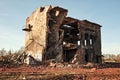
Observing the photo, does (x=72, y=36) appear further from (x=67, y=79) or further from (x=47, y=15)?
(x=67, y=79)

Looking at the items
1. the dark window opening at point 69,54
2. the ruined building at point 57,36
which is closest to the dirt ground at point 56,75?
the ruined building at point 57,36

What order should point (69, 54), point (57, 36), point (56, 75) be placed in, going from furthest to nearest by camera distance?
1. point (69, 54)
2. point (57, 36)
3. point (56, 75)

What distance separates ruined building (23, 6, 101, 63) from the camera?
29.8 m

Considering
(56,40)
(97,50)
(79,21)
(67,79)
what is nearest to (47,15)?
(56,40)

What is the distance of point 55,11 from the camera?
30.3m

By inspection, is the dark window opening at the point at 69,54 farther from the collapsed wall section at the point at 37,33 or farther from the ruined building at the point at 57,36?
the collapsed wall section at the point at 37,33

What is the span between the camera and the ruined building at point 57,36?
29.8 m

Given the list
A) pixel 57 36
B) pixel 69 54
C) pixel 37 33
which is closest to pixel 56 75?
pixel 57 36

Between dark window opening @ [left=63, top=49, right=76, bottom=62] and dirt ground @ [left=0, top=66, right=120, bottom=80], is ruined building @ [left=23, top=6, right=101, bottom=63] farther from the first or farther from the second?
dirt ground @ [left=0, top=66, right=120, bottom=80]

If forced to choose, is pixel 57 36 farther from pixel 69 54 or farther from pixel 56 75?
pixel 56 75

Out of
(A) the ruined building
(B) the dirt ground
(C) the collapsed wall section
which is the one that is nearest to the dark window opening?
(A) the ruined building

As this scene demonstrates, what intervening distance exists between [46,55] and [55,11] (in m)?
5.90

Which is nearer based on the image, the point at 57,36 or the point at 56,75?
the point at 56,75

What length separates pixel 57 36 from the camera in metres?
30.2
